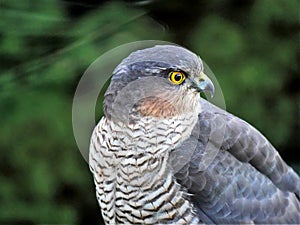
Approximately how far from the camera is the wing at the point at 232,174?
8.11 feet

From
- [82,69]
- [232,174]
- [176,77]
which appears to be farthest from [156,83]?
[82,69]

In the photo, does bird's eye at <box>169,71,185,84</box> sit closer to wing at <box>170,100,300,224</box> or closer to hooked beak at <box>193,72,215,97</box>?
hooked beak at <box>193,72,215,97</box>

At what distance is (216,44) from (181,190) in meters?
2.01

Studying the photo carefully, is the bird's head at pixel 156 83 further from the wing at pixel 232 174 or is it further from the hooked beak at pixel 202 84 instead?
the wing at pixel 232 174

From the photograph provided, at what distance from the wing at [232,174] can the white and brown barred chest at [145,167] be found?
5 centimetres

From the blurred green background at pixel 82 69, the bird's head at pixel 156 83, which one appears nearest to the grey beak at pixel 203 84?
the bird's head at pixel 156 83

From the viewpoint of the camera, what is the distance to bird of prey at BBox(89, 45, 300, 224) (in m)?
2.34

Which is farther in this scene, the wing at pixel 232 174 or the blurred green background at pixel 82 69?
the blurred green background at pixel 82 69

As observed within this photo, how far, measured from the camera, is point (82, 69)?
3.61m

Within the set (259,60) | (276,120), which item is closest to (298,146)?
(276,120)

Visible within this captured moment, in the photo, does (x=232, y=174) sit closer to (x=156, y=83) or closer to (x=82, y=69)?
(x=156, y=83)

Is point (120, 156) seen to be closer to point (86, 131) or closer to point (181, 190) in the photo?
point (181, 190)

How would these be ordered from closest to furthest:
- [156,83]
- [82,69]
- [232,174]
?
[156,83] → [232,174] → [82,69]

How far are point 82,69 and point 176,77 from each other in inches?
52.1
